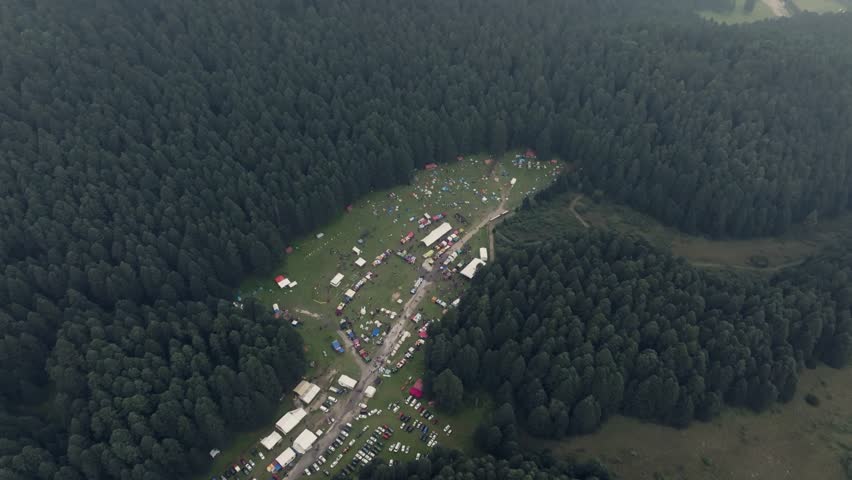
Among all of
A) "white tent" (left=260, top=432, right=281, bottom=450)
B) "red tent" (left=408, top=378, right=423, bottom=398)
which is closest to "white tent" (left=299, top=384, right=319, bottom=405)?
"white tent" (left=260, top=432, right=281, bottom=450)

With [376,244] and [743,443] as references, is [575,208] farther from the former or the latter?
[743,443]

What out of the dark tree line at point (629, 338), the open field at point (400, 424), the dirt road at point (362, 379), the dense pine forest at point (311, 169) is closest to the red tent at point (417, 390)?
the open field at point (400, 424)

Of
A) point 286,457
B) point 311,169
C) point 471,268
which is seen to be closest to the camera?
point 286,457

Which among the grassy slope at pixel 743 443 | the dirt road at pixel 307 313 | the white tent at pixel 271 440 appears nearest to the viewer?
the grassy slope at pixel 743 443

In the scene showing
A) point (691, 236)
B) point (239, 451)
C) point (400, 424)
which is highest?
point (691, 236)

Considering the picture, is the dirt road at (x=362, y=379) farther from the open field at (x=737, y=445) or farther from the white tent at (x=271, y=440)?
the open field at (x=737, y=445)

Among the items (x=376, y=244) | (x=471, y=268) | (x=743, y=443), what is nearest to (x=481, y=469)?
(x=743, y=443)

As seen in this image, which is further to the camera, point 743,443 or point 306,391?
point 306,391
